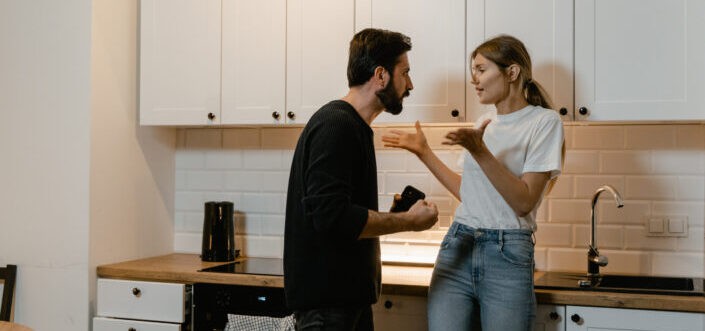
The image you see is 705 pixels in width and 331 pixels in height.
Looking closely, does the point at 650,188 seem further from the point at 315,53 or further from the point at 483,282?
the point at 315,53

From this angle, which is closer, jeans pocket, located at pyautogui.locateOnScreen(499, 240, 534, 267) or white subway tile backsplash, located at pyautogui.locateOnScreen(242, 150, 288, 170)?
jeans pocket, located at pyautogui.locateOnScreen(499, 240, 534, 267)

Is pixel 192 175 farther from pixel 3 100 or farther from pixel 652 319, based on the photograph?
pixel 652 319

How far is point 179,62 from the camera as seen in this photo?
3281mm

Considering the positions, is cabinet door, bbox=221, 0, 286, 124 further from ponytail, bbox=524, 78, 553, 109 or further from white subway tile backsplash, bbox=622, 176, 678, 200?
white subway tile backsplash, bbox=622, 176, 678, 200

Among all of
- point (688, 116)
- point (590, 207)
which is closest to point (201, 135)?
point (590, 207)

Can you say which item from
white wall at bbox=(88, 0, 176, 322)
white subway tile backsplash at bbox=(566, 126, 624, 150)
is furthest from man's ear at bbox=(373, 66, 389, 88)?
white wall at bbox=(88, 0, 176, 322)

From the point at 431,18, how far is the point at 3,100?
1836 millimetres

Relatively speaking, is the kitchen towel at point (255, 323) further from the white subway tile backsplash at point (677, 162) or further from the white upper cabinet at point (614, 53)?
the white subway tile backsplash at point (677, 162)

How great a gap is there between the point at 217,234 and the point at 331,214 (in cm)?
142

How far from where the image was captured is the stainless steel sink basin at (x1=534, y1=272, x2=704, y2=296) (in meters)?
2.51

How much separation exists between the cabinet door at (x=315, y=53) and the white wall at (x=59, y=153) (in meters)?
0.78

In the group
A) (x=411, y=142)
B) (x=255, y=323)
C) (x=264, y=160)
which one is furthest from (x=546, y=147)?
(x=264, y=160)

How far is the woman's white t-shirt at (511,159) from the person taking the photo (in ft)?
7.86

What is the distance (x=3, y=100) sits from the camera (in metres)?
3.20
